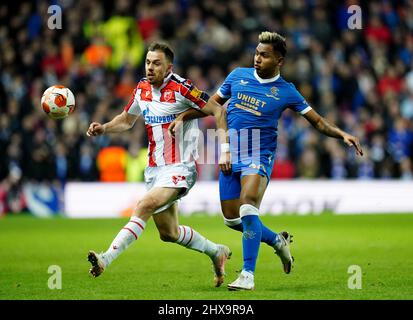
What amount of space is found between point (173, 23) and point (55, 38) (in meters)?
2.91

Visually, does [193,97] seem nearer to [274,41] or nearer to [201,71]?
[274,41]

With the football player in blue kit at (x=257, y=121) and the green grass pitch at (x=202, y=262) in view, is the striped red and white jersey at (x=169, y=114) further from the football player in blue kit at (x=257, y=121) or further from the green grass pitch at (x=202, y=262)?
the green grass pitch at (x=202, y=262)

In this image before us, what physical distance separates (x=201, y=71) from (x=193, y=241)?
1279 centimetres

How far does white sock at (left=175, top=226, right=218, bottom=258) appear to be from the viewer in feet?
29.4

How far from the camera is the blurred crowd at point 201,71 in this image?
20000 millimetres

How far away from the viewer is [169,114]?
8.95m

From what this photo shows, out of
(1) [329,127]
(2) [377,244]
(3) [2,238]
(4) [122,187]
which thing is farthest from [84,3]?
(1) [329,127]

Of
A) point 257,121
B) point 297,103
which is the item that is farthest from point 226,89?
point 297,103

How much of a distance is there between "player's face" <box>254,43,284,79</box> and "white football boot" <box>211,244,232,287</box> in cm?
185

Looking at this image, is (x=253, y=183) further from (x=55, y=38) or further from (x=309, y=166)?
(x=55, y=38)

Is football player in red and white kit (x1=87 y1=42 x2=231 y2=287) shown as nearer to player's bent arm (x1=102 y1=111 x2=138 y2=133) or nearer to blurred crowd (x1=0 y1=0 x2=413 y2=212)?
player's bent arm (x1=102 y1=111 x2=138 y2=133)

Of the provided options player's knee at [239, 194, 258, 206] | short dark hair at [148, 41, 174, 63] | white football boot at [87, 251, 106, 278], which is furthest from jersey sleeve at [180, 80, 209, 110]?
white football boot at [87, 251, 106, 278]

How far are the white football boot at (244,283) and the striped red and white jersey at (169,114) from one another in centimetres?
134

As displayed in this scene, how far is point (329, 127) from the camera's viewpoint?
8758 mm
